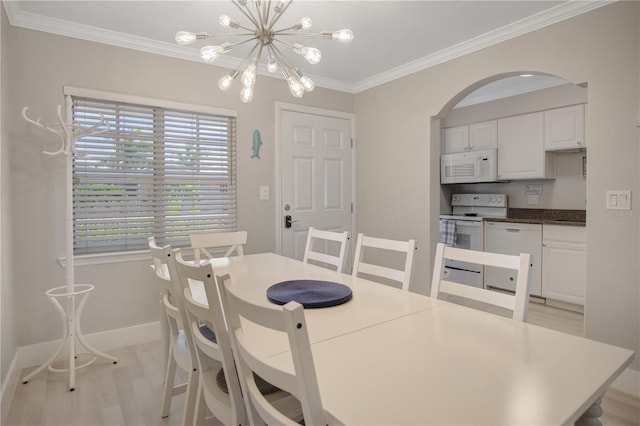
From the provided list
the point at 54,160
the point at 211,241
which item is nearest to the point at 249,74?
the point at 211,241

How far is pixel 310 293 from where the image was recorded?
169 centimetres

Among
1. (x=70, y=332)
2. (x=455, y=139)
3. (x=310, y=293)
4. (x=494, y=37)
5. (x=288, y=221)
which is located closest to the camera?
(x=310, y=293)

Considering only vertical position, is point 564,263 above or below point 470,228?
below

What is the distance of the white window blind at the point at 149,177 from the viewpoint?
2.71 metres

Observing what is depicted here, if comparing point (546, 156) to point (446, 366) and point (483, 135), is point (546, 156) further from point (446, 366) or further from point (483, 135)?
point (446, 366)

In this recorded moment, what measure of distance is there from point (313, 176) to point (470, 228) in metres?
2.16

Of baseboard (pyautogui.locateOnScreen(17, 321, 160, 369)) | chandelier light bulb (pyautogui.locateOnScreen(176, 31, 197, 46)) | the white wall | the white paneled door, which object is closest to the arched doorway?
the white paneled door

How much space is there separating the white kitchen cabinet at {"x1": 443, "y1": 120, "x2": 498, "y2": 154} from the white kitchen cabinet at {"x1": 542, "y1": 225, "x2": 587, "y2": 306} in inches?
50.4

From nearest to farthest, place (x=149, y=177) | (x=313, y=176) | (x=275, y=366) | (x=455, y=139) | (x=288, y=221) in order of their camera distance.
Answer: (x=275, y=366) < (x=149, y=177) < (x=288, y=221) < (x=313, y=176) < (x=455, y=139)

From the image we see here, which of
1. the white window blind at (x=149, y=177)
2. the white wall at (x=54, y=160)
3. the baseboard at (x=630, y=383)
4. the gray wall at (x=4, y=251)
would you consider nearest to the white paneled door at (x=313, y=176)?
the white window blind at (x=149, y=177)

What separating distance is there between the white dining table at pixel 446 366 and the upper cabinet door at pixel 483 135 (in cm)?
360

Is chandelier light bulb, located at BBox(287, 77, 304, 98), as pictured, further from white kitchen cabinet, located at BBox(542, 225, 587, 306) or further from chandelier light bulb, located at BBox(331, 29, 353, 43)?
white kitchen cabinet, located at BBox(542, 225, 587, 306)

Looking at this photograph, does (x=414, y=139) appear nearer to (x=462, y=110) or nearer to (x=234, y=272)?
(x=462, y=110)

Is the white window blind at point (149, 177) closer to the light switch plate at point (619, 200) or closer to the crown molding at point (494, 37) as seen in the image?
the crown molding at point (494, 37)
